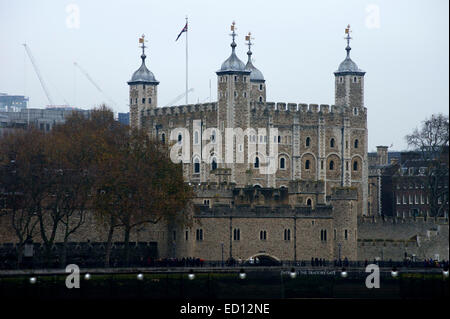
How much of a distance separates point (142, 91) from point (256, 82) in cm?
1159

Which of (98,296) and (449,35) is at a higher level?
(449,35)

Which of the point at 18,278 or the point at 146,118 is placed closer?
the point at 18,278

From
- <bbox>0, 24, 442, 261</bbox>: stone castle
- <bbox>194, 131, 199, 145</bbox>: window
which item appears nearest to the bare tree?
<bbox>0, 24, 442, 261</bbox>: stone castle

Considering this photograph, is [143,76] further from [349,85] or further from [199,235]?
[199,235]

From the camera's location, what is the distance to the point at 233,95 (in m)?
143

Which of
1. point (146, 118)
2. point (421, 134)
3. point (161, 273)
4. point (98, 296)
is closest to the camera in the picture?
point (98, 296)

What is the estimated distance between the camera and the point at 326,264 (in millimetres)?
116812

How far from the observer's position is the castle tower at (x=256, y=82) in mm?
152625

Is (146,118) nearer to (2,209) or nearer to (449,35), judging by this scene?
(2,209)

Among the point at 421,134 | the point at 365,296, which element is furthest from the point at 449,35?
the point at 421,134

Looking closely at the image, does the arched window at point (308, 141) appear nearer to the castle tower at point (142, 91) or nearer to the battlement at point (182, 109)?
the battlement at point (182, 109)

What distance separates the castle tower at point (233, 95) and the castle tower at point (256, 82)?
25.1 ft
